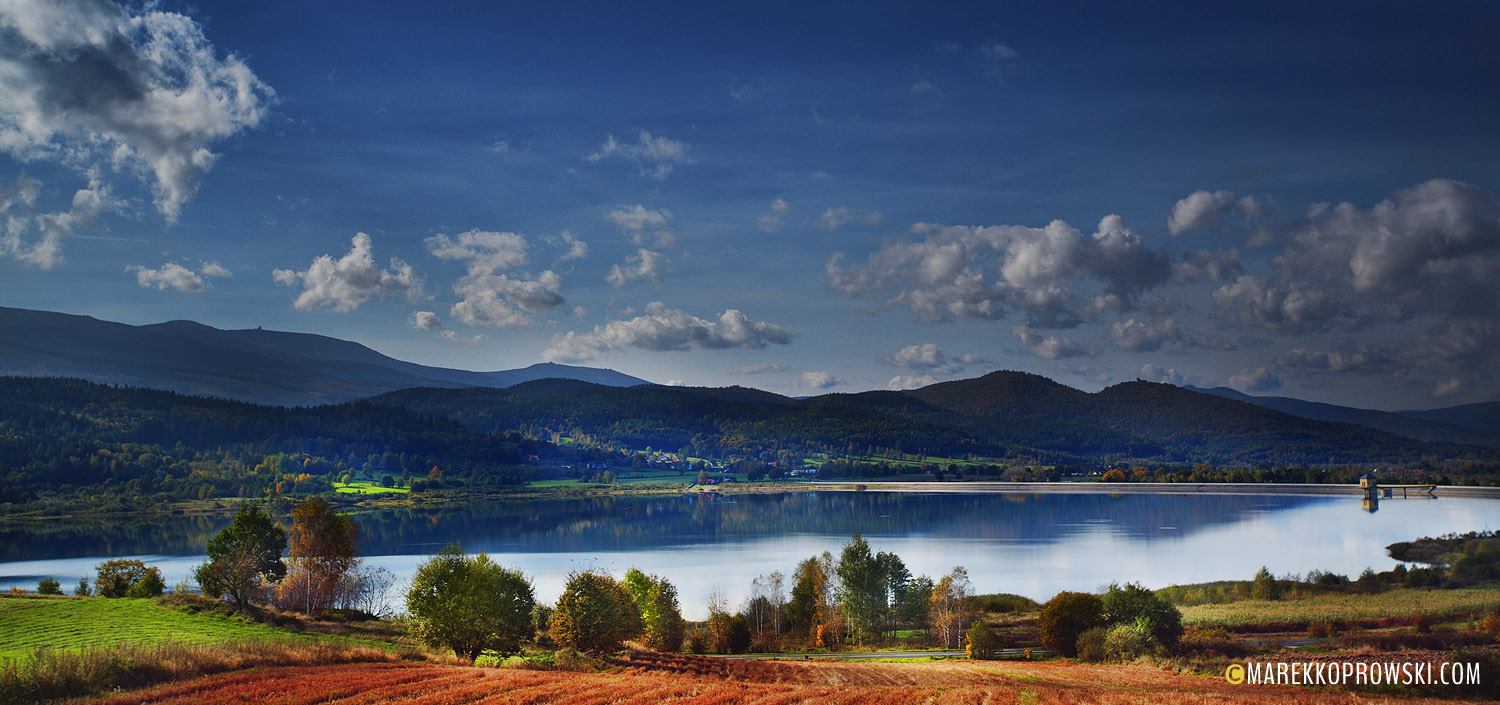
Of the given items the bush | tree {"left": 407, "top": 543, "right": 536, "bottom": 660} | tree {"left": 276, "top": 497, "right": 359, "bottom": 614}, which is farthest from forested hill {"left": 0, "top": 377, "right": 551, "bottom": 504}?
the bush

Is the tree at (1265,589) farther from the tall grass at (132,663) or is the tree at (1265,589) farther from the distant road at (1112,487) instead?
the distant road at (1112,487)

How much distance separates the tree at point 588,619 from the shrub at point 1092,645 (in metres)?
15.7

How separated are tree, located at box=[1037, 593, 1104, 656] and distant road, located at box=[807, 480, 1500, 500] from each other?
11517cm

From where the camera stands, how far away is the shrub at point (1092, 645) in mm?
33531

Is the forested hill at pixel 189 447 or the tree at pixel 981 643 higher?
the forested hill at pixel 189 447

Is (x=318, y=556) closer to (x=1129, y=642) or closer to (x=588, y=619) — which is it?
(x=588, y=619)

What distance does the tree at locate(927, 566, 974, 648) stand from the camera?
133 ft

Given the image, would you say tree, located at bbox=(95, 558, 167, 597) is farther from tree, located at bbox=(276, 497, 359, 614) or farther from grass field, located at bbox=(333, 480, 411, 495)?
grass field, located at bbox=(333, 480, 411, 495)

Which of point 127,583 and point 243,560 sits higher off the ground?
point 243,560

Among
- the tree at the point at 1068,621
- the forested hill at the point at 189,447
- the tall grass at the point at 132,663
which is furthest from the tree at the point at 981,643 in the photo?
the forested hill at the point at 189,447

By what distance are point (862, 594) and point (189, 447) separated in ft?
484

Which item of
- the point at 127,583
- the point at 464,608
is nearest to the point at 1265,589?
the point at 464,608

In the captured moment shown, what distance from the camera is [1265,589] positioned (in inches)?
2003

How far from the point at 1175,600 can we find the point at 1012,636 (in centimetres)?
1630
